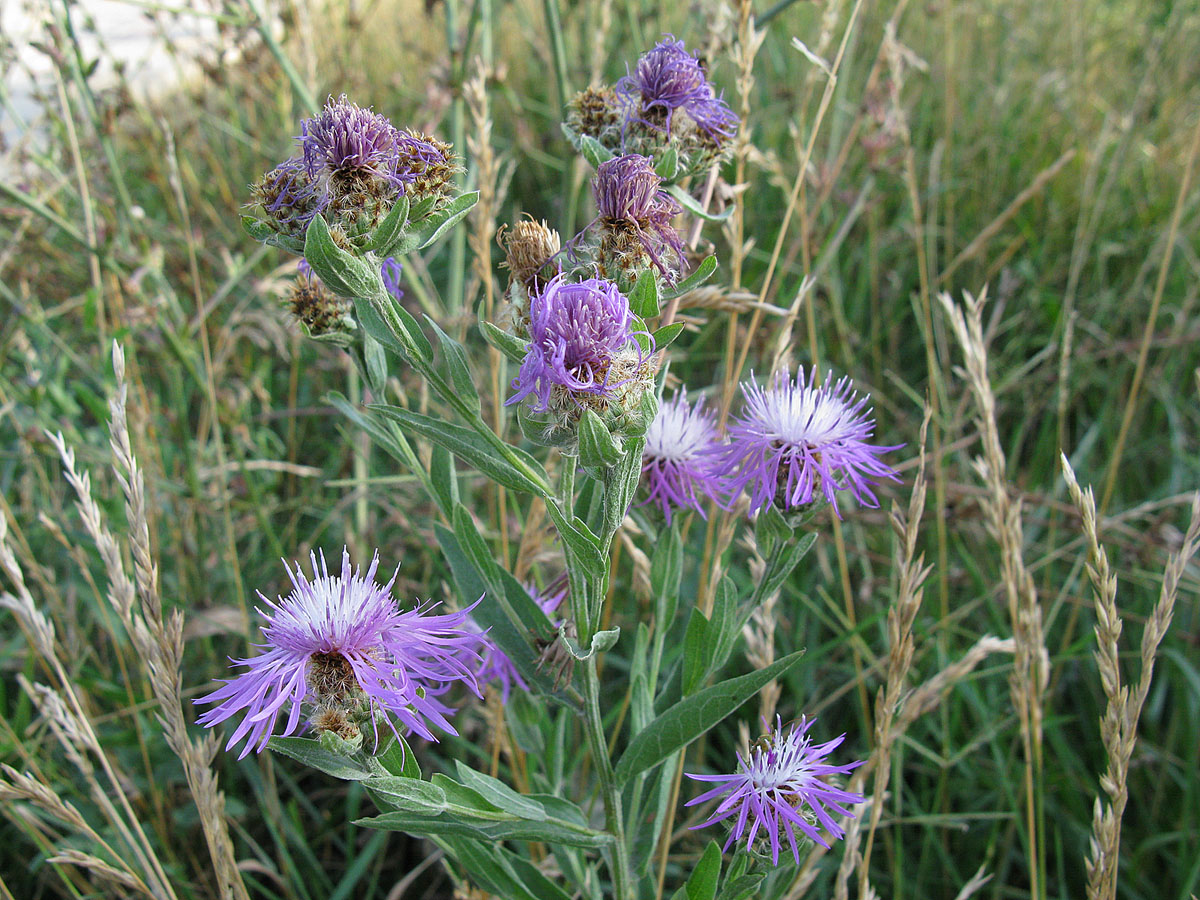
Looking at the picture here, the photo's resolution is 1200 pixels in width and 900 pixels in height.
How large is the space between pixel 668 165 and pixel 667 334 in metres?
0.34

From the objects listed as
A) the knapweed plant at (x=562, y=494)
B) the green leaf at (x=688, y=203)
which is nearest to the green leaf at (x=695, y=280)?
the knapweed plant at (x=562, y=494)

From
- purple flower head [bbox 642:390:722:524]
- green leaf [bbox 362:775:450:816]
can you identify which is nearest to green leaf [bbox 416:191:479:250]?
purple flower head [bbox 642:390:722:524]

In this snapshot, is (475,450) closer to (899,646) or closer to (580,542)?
(580,542)

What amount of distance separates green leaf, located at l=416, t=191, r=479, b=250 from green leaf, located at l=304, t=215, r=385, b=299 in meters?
0.10

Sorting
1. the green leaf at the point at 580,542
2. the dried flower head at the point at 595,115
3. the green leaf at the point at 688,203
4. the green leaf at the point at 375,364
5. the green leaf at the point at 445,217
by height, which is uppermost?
the dried flower head at the point at 595,115

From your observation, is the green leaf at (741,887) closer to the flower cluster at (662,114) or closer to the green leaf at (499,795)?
the green leaf at (499,795)

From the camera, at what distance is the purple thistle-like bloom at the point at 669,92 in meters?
1.45

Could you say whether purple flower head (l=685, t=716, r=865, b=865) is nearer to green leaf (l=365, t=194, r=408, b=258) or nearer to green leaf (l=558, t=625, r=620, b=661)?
green leaf (l=558, t=625, r=620, b=661)

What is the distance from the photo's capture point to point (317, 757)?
1.08 m

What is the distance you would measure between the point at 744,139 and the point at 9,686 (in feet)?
8.26

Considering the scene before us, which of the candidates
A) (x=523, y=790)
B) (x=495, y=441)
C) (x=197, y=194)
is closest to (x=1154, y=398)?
(x=523, y=790)

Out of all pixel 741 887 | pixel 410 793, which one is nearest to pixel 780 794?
pixel 741 887

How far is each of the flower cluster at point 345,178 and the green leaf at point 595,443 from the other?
404mm

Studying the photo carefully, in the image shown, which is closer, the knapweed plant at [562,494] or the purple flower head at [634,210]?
the knapweed plant at [562,494]
